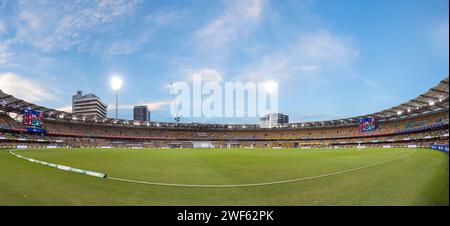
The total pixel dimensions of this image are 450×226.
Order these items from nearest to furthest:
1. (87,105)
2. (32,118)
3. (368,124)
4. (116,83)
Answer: (32,118) → (116,83) → (368,124) → (87,105)

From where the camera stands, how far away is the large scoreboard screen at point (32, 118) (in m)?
52.2

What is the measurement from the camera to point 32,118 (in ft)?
175

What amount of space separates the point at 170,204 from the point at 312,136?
300ft

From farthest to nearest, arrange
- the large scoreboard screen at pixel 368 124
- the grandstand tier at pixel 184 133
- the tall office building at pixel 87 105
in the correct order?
the tall office building at pixel 87 105
the large scoreboard screen at pixel 368 124
the grandstand tier at pixel 184 133

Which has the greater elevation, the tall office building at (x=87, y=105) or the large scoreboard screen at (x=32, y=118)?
the tall office building at (x=87, y=105)

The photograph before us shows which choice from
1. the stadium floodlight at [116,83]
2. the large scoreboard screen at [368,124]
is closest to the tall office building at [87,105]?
the stadium floodlight at [116,83]

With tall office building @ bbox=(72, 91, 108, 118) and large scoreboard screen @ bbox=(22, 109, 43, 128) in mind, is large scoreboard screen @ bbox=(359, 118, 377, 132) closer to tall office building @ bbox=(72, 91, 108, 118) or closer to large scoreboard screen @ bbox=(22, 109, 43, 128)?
large scoreboard screen @ bbox=(22, 109, 43, 128)

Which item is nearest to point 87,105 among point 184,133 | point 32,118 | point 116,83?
point 184,133

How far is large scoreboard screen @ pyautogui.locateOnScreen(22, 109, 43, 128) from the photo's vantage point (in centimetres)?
5222

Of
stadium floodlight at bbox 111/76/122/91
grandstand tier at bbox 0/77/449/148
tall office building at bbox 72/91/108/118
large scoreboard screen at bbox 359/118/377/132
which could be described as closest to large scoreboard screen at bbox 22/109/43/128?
grandstand tier at bbox 0/77/449/148

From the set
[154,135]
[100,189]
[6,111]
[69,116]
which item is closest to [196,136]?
[154,135]

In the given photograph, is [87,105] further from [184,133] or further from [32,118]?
[32,118]

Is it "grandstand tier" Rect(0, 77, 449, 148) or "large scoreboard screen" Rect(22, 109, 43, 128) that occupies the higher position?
"large scoreboard screen" Rect(22, 109, 43, 128)

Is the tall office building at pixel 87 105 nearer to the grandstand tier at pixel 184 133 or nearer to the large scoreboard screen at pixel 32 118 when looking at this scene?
the grandstand tier at pixel 184 133
